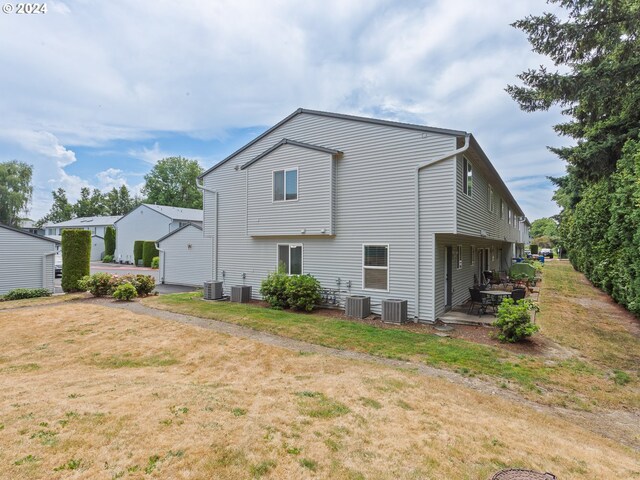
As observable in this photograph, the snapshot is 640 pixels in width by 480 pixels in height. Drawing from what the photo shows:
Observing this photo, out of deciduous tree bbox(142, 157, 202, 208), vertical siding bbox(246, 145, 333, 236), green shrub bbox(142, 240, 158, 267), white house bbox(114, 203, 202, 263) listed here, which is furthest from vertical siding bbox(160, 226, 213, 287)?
deciduous tree bbox(142, 157, 202, 208)

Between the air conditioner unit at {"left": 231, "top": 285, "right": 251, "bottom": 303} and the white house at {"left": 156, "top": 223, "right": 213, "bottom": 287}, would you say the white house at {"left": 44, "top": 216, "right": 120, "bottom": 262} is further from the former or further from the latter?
the air conditioner unit at {"left": 231, "top": 285, "right": 251, "bottom": 303}

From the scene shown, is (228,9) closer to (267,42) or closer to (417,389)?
(267,42)

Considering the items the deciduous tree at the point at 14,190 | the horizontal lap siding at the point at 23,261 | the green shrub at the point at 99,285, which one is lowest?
the green shrub at the point at 99,285

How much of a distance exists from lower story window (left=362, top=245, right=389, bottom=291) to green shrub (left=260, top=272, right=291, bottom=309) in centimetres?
290

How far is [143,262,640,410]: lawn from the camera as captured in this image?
565 centimetres

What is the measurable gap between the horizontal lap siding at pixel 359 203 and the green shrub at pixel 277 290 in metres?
1.02

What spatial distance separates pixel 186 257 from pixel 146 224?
A: 2084cm

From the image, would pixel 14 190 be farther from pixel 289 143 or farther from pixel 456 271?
pixel 456 271

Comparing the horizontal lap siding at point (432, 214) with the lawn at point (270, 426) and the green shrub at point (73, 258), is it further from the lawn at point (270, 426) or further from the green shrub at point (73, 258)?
the green shrub at point (73, 258)

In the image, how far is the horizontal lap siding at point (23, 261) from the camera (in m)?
14.7

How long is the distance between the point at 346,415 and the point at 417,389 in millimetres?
1677

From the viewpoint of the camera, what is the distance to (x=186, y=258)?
1898 cm

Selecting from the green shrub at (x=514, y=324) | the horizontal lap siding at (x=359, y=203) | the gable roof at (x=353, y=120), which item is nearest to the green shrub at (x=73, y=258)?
the gable roof at (x=353, y=120)

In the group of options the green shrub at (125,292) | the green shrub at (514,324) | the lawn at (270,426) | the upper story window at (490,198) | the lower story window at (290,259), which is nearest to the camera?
the lawn at (270,426)
